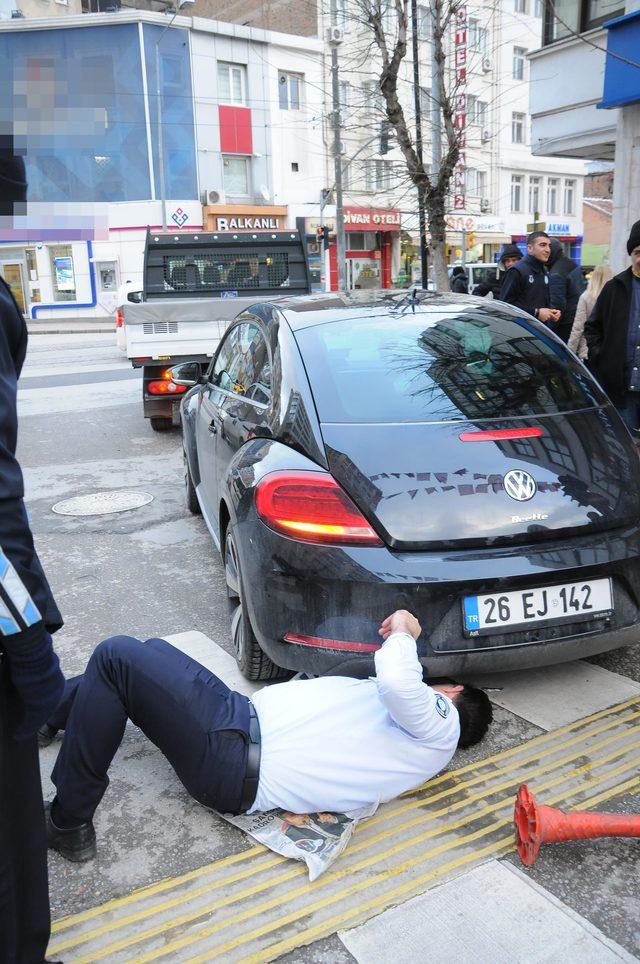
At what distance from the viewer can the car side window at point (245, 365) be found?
371 cm

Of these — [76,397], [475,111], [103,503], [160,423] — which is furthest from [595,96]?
[475,111]

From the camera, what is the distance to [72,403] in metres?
12.4

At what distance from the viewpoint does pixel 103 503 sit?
21.9 feet

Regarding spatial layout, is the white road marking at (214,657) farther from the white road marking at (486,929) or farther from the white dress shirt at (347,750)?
the white road marking at (486,929)

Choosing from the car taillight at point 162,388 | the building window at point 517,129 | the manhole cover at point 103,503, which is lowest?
the manhole cover at point 103,503

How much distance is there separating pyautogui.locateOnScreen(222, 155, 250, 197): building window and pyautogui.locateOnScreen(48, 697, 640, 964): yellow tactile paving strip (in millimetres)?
35046

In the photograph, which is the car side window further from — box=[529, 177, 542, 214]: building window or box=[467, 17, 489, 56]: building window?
box=[529, 177, 542, 214]: building window

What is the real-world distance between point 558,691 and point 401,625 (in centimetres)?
121

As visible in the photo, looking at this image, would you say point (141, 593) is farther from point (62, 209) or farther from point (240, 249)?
point (240, 249)

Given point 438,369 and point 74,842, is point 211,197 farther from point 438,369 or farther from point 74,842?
point 74,842

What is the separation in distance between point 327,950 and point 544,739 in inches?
49.7

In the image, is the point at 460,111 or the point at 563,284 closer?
the point at 563,284

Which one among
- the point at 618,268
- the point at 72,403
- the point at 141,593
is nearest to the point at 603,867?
the point at 141,593

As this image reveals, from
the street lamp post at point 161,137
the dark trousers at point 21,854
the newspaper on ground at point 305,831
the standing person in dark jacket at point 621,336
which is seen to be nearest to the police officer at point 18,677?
the dark trousers at point 21,854
